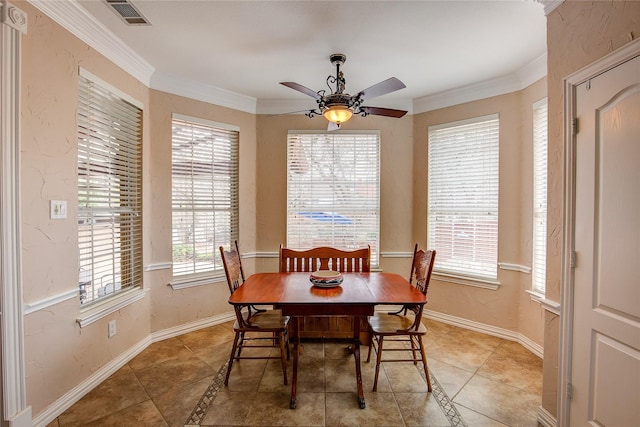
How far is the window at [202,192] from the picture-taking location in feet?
10.5

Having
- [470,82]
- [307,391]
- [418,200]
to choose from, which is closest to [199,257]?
[307,391]

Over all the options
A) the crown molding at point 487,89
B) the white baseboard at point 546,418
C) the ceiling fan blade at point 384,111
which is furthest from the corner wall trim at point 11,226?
the crown molding at point 487,89

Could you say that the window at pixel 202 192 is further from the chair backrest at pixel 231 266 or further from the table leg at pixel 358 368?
the table leg at pixel 358 368

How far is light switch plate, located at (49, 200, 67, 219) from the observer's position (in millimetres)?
1908

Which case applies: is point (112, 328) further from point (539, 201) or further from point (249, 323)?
point (539, 201)

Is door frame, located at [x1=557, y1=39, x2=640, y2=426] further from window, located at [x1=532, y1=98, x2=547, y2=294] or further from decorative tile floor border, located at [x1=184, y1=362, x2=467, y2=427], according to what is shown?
window, located at [x1=532, y1=98, x2=547, y2=294]

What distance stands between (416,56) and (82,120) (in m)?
2.78

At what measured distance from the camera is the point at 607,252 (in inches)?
57.0

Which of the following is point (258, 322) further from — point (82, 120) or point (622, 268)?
point (622, 268)

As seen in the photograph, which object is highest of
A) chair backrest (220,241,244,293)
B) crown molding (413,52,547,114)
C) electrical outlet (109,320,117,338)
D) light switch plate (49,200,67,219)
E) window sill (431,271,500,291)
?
crown molding (413,52,547,114)

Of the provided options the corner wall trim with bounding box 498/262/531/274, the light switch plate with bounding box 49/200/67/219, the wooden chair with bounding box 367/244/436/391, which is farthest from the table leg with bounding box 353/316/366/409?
the light switch plate with bounding box 49/200/67/219

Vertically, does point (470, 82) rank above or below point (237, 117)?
above

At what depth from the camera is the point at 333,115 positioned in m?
2.32

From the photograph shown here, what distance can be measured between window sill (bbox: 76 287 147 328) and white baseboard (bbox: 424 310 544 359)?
3248 millimetres
